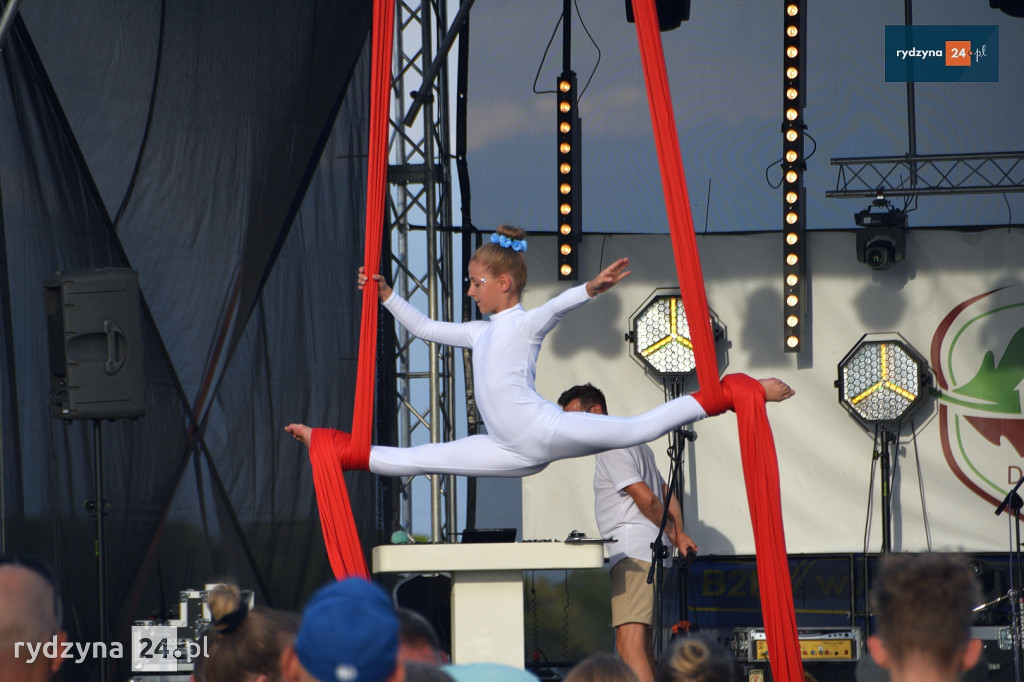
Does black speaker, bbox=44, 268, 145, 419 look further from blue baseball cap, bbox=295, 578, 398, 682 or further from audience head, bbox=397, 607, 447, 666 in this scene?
blue baseball cap, bbox=295, 578, 398, 682

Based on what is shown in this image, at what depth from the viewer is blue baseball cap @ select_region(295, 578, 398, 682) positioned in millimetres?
1396

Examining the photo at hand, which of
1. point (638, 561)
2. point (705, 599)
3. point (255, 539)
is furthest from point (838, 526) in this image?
point (255, 539)

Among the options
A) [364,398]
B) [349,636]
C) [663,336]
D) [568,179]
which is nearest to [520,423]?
[364,398]

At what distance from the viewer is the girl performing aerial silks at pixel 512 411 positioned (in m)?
3.64

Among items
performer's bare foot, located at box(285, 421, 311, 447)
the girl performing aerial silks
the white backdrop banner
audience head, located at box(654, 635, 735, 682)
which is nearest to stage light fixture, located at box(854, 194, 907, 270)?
the white backdrop banner

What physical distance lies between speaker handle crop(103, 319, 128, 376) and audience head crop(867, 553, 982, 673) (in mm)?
3325

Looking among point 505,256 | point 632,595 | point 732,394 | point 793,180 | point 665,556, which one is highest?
point 793,180

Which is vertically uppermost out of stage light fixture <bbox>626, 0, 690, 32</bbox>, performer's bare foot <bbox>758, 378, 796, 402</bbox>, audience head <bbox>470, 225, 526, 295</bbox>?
stage light fixture <bbox>626, 0, 690, 32</bbox>

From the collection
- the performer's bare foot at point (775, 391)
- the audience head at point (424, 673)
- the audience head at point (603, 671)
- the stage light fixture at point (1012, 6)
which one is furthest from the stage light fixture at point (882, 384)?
the audience head at point (424, 673)

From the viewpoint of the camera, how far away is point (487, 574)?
4.55 meters

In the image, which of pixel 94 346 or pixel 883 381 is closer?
pixel 94 346

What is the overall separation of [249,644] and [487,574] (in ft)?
8.60

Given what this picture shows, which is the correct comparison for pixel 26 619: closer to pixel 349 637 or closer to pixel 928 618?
pixel 349 637

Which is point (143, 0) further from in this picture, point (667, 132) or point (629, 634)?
point (629, 634)
